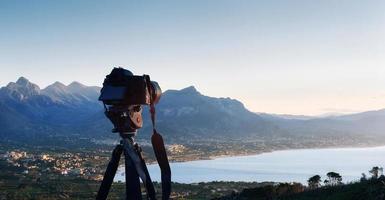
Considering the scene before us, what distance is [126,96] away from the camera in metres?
8.84

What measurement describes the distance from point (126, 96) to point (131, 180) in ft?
4.83

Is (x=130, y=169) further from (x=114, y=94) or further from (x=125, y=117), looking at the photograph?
(x=114, y=94)

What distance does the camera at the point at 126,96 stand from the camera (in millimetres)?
8852

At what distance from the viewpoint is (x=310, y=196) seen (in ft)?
66.3

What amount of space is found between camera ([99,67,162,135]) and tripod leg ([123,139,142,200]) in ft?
1.26

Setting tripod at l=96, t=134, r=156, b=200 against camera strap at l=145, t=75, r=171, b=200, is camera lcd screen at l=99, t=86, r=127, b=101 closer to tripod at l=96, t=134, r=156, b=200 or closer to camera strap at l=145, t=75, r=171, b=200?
camera strap at l=145, t=75, r=171, b=200

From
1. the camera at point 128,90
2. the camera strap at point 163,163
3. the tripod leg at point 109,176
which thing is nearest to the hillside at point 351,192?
the camera strap at point 163,163

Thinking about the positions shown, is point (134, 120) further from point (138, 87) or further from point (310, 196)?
point (310, 196)

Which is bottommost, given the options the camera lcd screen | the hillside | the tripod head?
the hillside

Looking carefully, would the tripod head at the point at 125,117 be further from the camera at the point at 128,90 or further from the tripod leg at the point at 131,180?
the tripod leg at the point at 131,180

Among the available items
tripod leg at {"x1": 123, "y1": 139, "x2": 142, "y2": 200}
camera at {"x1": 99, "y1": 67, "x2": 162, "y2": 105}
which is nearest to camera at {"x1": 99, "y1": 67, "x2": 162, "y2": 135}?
camera at {"x1": 99, "y1": 67, "x2": 162, "y2": 105}

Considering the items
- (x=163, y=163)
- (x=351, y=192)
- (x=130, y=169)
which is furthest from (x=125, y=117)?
(x=351, y=192)

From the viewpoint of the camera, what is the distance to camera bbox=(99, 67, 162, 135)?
885cm

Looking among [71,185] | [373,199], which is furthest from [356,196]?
[71,185]
